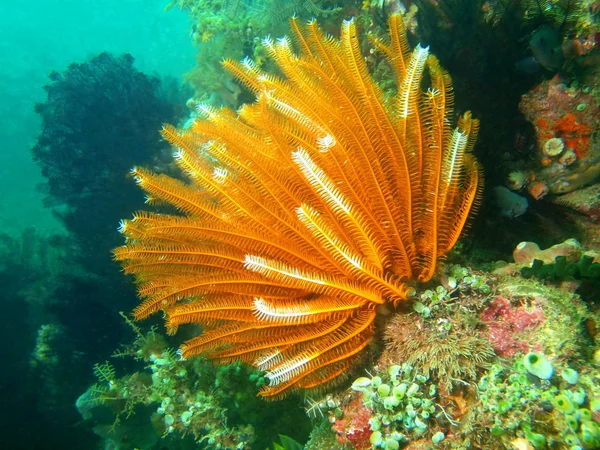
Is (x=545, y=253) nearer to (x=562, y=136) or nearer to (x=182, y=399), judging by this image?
(x=562, y=136)

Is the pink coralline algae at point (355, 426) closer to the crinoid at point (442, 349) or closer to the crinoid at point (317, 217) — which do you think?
the crinoid at point (317, 217)

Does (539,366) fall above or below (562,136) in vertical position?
below

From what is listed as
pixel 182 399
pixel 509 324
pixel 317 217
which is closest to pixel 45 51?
pixel 182 399

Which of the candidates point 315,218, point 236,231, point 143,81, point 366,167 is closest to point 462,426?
point 315,218

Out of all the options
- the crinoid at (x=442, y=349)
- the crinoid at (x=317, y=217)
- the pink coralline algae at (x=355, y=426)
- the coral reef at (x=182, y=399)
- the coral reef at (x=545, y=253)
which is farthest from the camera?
the coral reef at (x=182, y=399)

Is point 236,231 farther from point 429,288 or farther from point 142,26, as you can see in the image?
point 142,26

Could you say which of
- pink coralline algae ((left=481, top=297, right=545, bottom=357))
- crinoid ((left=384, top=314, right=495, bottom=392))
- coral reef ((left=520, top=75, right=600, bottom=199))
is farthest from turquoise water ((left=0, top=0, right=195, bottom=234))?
pink coralline algae ((left=481, top=297, right=545, bottom=357))

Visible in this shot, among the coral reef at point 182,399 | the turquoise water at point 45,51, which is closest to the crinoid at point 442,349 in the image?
the coral reef at point 182,399
